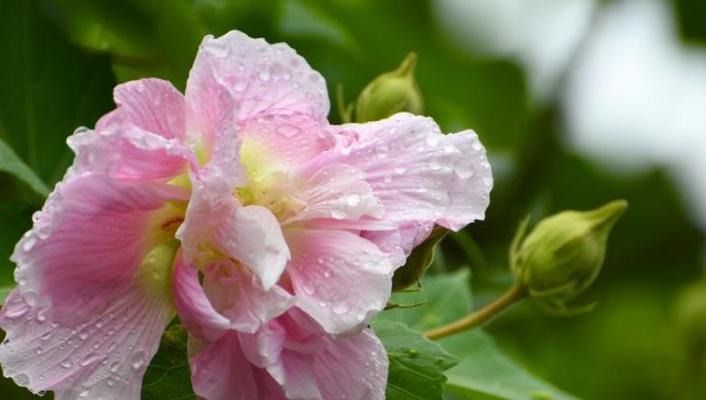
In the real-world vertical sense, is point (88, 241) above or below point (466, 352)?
above

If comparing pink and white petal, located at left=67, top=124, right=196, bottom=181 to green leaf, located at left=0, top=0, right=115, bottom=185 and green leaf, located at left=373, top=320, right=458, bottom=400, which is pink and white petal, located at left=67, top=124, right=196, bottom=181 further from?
green leaf, located at left=0, top=0, right=115, bottom=185

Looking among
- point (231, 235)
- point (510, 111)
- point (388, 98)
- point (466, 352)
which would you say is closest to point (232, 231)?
point (231, 235)

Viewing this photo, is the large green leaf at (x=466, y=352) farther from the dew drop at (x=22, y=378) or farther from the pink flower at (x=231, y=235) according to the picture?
the dew drop at (x=22, y=378)

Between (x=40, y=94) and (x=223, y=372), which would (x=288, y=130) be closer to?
(x=223, y=372)

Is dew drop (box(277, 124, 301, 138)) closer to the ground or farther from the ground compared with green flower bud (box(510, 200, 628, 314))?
farther from the ground

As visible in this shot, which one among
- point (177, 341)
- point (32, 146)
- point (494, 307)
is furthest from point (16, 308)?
point (494, 307)

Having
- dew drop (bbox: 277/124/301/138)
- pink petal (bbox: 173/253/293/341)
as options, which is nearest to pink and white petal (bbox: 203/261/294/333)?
pink petal (bbox: 173/253/293/341)
